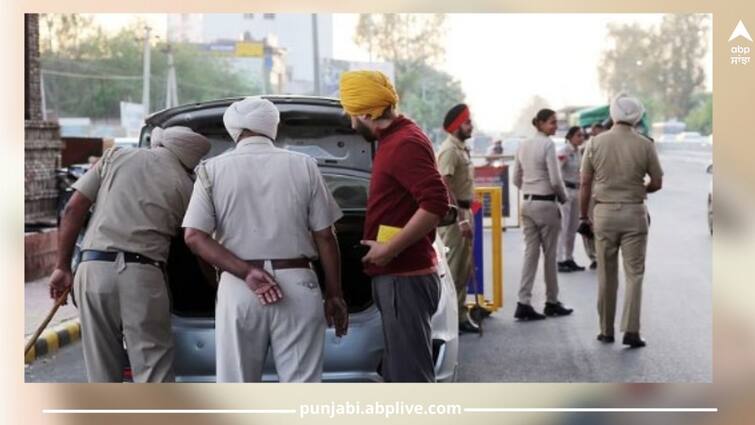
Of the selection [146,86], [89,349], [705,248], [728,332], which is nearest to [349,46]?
[89,349]

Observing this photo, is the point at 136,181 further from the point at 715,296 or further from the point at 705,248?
the point at 705,248

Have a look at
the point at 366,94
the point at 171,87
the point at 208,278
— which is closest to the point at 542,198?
the point at 208,278

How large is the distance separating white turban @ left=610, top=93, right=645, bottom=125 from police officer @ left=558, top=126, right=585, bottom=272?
425 cm

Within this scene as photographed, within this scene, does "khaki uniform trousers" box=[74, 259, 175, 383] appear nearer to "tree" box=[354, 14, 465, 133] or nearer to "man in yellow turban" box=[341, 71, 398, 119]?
"man in yellow turban" box=[341, 71, 398, 119]

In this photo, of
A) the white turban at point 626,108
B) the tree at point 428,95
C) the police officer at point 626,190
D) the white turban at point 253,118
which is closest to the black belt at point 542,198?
the police officer at point 626,190

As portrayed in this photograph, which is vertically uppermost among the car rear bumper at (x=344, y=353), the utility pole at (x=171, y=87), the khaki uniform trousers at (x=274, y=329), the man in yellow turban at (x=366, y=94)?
the utility pole at (x=171, y=87)

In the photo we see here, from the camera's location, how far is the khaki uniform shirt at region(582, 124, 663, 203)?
270 inches

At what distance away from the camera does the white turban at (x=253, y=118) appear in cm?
425

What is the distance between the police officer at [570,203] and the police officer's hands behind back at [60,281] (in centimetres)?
706

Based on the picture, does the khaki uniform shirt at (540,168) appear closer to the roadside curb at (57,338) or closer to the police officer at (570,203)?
the police officer at (570,203)

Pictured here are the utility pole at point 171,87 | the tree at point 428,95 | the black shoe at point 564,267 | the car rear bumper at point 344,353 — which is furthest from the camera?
the utility pole at point 171,87

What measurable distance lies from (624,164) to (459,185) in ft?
3.63

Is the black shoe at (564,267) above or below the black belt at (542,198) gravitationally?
below

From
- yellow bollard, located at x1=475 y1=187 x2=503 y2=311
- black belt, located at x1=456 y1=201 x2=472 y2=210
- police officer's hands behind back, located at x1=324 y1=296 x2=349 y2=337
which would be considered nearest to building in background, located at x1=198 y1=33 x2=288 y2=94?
yellow bollard, located at x1=475 y1=187 x2=503 y2=311
